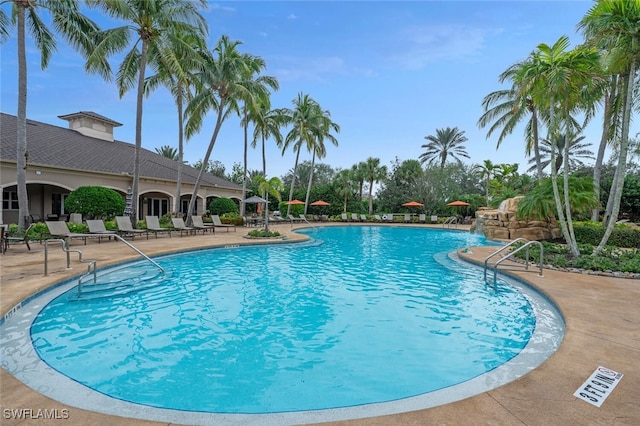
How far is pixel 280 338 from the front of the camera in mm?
4938

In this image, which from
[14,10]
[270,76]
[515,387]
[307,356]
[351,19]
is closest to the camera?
[515,387]

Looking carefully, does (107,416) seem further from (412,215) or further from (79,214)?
(412,215)

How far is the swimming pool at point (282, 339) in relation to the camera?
353 cm

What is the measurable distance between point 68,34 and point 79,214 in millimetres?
7585

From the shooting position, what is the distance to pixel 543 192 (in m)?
14.6

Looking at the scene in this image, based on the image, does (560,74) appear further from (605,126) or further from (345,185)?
(345,185)

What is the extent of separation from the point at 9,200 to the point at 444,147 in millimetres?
38226

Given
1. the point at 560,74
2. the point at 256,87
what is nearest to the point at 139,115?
the point at 256,87

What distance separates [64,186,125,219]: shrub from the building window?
3.72 meters

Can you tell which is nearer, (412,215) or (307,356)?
(307,356)

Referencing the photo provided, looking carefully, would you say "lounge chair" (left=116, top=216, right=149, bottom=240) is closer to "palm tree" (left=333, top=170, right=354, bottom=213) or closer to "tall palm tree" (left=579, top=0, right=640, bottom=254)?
"tall palm tree" (left=579, top=0, right=640, bottom=254)

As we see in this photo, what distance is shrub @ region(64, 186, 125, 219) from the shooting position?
14938 millimetres

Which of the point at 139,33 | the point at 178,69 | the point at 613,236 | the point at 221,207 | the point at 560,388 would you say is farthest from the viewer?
the point at 221,207

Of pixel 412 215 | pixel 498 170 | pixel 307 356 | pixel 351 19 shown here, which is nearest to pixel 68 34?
pixel 351 19
